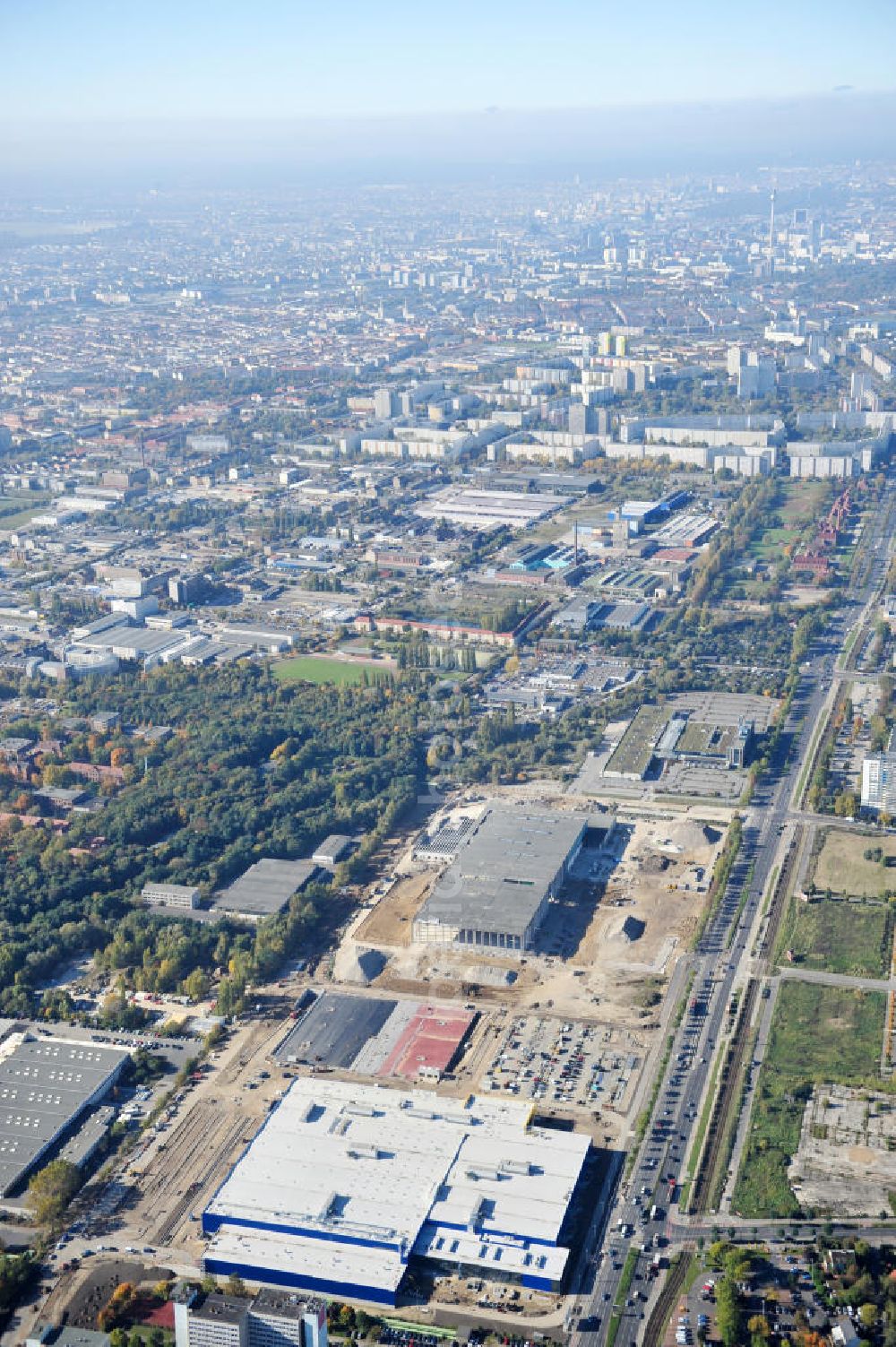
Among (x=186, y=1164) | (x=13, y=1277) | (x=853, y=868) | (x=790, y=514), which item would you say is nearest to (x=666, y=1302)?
(x=186, y=1164)

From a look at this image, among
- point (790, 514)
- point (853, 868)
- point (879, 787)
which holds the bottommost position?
point (853, 868)

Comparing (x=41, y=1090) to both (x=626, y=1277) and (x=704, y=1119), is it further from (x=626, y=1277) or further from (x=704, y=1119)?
(x=704, y=1119)

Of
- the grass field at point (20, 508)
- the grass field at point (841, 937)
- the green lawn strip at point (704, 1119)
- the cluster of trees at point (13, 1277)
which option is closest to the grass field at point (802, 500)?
the grass field at point (841, 937)

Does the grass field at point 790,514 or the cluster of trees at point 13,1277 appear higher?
the grass field at point 790,514

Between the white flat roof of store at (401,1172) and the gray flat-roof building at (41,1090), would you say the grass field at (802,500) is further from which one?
the gray flat-roof building at (41,1090)

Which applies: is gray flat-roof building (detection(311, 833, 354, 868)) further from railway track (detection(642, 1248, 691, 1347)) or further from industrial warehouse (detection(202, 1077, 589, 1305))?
railway track (detection(642, 1248, 691, 1347))

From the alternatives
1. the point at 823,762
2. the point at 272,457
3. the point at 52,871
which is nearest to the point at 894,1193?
the point at 823,762

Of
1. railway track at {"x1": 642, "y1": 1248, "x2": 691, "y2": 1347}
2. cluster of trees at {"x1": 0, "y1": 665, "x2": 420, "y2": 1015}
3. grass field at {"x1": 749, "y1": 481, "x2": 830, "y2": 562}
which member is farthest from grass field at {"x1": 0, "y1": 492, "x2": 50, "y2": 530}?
railway track at {"x1": 642, "y1": 1248, "x2": 691, "y2": 1347}
